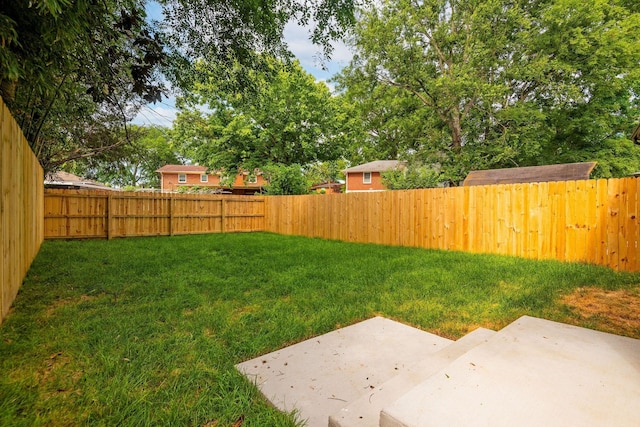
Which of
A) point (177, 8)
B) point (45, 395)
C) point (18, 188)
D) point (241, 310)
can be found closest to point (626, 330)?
point (241, 310)

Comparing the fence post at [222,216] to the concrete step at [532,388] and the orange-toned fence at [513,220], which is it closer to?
the orange-toned fence at [513,220]

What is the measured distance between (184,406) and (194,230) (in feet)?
30.9

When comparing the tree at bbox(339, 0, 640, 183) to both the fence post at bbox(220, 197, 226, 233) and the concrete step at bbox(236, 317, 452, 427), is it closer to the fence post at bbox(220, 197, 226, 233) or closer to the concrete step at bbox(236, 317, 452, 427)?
the fence post at bbox(220, 197, 226, 233)

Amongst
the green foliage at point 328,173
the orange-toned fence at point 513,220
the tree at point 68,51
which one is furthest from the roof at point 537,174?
the green foliage at point 328,173

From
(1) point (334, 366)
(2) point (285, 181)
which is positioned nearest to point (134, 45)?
(1) point (334, 366)

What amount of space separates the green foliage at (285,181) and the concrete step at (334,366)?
12.1 metres

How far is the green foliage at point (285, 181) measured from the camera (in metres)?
14.3

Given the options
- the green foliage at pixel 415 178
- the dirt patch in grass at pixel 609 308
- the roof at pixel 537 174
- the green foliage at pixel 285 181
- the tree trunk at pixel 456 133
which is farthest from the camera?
the tree trunk at pixel 456 133

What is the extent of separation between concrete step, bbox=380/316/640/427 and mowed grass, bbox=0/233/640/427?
682mm

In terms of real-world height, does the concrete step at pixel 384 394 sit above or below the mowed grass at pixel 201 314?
above

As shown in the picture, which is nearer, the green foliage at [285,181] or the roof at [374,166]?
the green foliage at [285,181]

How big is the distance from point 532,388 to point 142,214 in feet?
33.1

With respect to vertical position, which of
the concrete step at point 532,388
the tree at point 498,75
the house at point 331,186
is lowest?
the concrete step at point 532,388

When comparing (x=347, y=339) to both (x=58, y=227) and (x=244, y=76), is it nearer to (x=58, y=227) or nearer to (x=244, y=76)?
(x=244, y=76)
